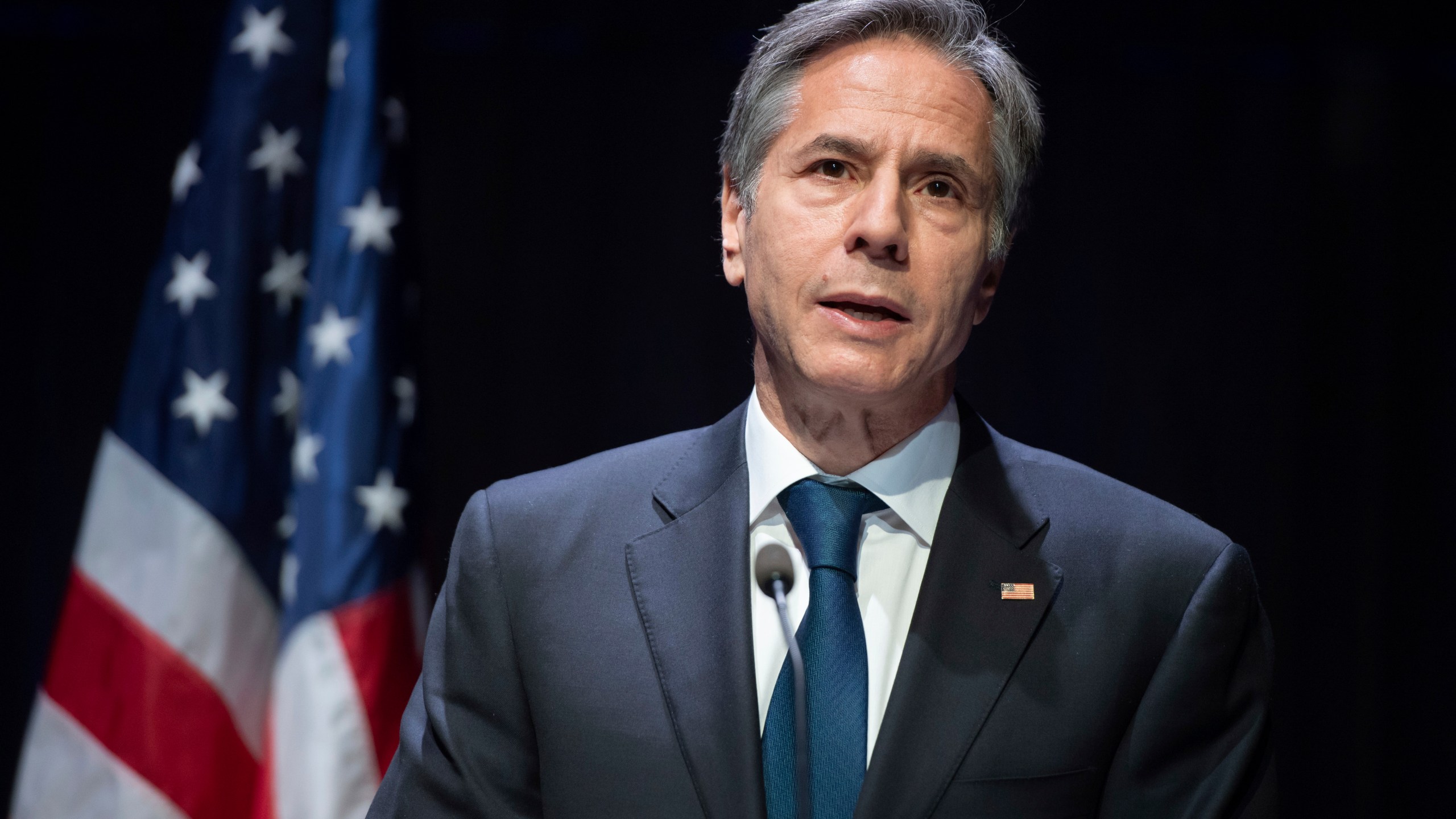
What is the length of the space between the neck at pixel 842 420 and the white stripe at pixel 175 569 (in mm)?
1200

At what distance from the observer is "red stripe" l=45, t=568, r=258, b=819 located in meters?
2.02

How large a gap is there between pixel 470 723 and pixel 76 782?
45.0 inches

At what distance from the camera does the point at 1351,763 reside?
9.23 ft

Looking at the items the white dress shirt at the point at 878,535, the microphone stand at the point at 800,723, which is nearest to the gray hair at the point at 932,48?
the white dress shirt at the point at 878,535

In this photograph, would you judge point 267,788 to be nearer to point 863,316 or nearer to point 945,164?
point 863,316

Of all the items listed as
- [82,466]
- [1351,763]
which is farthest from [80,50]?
[1351,763]

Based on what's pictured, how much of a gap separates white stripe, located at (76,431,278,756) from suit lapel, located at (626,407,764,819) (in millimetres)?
1075

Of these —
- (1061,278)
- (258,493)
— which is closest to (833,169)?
(258,493)

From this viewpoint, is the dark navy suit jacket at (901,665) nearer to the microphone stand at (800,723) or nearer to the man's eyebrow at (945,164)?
the microphone stand at (800,723)

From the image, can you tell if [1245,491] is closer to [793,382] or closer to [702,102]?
[702,102]

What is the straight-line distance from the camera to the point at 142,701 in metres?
2.04

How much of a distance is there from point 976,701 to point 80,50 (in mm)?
2707

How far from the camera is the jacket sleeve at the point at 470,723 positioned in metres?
1.28

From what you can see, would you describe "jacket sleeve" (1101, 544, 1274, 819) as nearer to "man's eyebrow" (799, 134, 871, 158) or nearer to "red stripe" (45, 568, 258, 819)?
"man's eyebrow" (799, 134, 871, 158)
